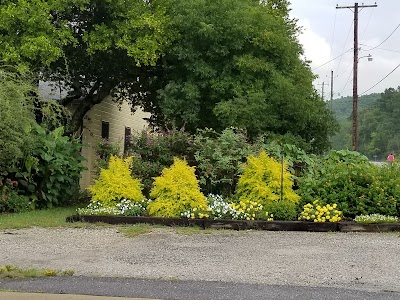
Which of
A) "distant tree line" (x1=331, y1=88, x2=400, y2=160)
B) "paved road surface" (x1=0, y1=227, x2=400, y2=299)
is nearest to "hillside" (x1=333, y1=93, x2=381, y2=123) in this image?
"distant tree line" (x1=331, y1=88, x2=400, y2=160)

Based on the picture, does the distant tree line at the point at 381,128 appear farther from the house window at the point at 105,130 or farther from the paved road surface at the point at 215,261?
the paved road surface at the point at 215,261

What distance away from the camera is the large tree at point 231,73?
14.9m

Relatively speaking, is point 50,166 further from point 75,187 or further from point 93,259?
point 93,259

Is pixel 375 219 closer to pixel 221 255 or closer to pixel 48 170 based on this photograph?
pixel 221 255

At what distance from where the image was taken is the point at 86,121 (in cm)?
2259

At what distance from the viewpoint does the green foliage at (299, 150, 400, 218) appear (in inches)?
433

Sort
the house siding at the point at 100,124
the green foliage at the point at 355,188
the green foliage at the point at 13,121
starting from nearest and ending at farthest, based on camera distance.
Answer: the green foliage at the point at 355,188
the green foliage at the point at 13,121
the house siding at the point at 100,124

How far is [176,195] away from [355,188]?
3704mm

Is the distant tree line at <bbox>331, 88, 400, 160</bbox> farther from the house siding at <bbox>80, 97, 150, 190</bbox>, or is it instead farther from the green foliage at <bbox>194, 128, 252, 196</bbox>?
the green foliage at <bbox>194, 128, 252, 196</bbox>

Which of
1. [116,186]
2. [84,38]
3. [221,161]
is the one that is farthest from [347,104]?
[116,186]

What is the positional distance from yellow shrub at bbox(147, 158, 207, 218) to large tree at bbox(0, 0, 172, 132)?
17.3ft

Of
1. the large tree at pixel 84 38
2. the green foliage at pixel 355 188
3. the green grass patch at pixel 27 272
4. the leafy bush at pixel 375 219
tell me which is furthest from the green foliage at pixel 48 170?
the leafy bush at pixel 375 219

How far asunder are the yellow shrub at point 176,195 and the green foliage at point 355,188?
2319mm

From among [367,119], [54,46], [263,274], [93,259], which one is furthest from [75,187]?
[367,119]
